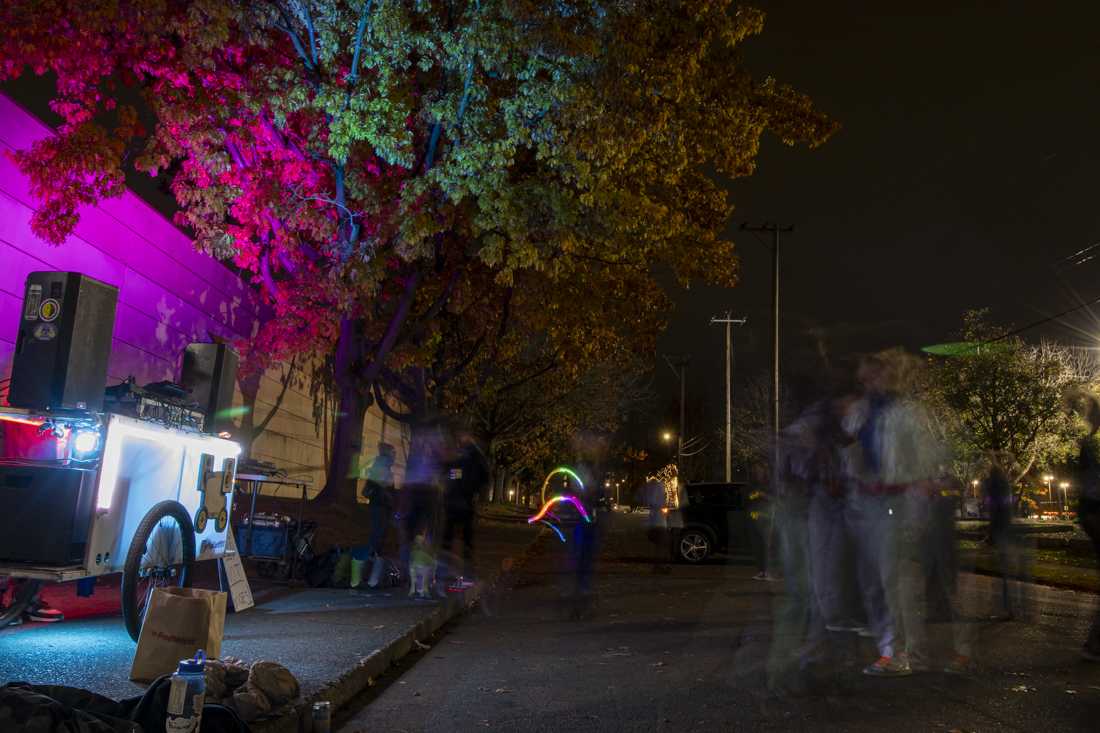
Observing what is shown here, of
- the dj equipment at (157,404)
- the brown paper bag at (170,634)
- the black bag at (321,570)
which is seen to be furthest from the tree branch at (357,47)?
the brown paper bag at (170,634)

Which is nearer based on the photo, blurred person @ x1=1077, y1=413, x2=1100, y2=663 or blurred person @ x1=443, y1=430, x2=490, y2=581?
blurred person @ x1=1077, y1=413, x2=1100, y2=663

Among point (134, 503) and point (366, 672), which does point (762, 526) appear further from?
point (134, 503)

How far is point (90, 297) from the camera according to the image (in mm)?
5910

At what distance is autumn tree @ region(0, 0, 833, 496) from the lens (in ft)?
39.1

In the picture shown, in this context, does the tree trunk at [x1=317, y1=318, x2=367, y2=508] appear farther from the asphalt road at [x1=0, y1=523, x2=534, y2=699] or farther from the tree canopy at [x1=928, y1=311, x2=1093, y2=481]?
the tree canopy at [x1=928, y1=311, x2=1093, y2=481]

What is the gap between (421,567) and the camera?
9.99 meters

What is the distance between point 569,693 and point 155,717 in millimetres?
2930

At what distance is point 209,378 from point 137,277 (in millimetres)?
6241

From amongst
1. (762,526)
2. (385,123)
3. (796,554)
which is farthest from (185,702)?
(762,526)

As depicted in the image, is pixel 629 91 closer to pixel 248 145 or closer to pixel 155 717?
pixel 248 145

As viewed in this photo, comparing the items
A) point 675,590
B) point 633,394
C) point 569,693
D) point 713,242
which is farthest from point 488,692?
point 633,394

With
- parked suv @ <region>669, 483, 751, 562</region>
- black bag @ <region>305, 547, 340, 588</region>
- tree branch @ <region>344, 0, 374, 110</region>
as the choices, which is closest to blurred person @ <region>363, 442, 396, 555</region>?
black bag @ <region>305, 547, 340, 588</region>

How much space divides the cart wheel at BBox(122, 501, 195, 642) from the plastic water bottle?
2.65m

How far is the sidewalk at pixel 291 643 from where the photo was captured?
500cm
